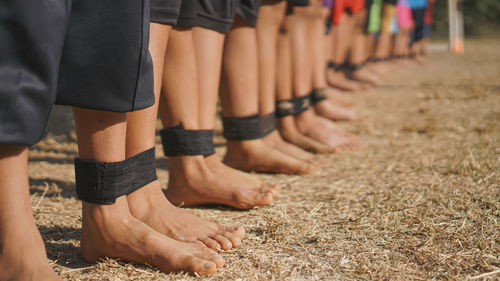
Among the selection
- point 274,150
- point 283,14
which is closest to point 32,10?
point 274,150

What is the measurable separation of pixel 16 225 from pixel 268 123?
153 centimetres

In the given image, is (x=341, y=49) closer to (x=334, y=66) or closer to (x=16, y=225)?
(x=334, y=66)

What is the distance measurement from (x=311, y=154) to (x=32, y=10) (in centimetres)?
175

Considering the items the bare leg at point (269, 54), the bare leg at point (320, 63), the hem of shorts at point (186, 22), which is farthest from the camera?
the bare leg at point (320, 63)

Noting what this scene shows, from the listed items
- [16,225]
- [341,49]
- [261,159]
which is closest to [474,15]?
[341,49]

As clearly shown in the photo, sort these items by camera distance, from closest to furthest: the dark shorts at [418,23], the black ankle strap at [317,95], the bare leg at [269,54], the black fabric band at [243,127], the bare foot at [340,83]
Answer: the black fabric band at [243,127]
the bare leg at [269,54]
the black ankle strap at [317,95]
the bare foot at [340,83]
the dark shorts at [418,23]

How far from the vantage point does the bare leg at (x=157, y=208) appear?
141 centimetres

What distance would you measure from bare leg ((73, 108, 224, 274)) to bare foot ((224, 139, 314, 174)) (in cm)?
94

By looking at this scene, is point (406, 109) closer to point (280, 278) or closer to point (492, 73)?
point (492, 73)

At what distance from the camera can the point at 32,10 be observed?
3.21 ft

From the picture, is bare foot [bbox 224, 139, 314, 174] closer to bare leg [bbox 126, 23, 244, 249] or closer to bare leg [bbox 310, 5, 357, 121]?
bare leg [bbox 126, 23, 244, 249]

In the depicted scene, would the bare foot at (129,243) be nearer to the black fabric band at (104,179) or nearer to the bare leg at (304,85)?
the black fabric band at (104,179)

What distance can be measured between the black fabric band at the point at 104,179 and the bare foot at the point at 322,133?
1546 mm

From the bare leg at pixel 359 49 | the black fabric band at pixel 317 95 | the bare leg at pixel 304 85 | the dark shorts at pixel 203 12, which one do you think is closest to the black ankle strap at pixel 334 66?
the bare leg at pixel 359 49
